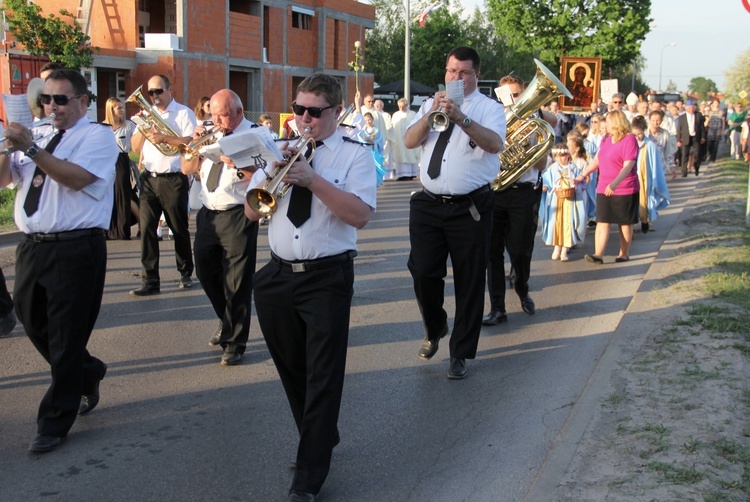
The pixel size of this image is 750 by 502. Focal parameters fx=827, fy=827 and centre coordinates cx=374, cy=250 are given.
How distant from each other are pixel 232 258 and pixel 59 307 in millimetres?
1818

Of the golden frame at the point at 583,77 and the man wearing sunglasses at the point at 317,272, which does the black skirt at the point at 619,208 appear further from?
the golden frame at the point at 583,77

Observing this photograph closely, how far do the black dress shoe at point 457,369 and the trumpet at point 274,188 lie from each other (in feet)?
8.20

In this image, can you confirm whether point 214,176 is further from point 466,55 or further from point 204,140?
point 466,55

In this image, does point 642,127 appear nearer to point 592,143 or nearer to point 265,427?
point 592,143

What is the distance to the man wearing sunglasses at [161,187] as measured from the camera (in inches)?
319

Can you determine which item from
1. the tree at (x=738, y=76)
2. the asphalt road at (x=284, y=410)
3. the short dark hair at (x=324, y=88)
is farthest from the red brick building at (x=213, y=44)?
the tree at (x=738, y=76)

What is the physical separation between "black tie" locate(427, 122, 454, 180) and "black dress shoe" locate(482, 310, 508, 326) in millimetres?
2015

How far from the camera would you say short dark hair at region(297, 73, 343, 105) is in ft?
13.2

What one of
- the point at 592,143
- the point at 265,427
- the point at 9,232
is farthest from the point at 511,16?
the point at 265,427

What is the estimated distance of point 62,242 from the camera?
464cm

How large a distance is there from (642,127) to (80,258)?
941 centimetres

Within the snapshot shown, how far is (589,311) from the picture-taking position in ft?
26.6

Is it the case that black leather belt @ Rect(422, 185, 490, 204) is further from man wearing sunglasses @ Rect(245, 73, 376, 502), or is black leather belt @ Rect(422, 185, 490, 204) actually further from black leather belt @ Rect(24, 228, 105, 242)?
black leather belt @ Rect(24, 228, 105, 242)

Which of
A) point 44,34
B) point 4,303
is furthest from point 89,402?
point 44,34
